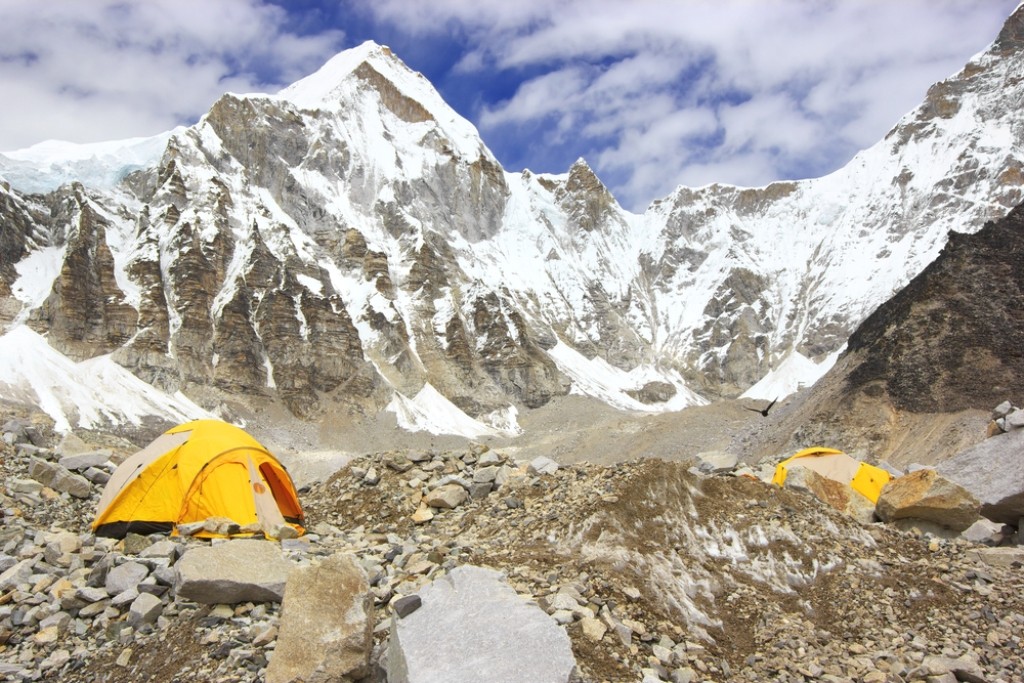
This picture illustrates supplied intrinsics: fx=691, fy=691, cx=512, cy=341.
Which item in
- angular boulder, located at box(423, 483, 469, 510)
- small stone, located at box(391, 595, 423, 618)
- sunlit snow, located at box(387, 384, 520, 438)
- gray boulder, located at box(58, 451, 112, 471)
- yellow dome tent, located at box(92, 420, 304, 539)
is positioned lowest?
small stone, located at box(391, 595, 423, 618)

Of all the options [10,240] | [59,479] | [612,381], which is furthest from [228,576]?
[612,381]

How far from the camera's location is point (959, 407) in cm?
3150

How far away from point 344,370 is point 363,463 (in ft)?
260

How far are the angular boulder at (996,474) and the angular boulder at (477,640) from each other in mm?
10769

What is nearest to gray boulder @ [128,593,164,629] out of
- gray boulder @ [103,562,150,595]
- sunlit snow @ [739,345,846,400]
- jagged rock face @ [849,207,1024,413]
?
gray boulder @ [103,562,150,595]

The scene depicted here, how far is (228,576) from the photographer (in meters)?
7.55

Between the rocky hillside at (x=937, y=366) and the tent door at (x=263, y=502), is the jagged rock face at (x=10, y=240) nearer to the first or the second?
the tent door at (x=263, y=502)

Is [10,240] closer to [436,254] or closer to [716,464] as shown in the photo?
[436,254]

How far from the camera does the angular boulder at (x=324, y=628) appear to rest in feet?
20.3

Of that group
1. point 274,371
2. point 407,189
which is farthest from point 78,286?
point 407,189

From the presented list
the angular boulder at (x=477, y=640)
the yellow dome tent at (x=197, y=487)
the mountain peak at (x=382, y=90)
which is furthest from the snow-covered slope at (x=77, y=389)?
the mountain peak at (x=382, y=90)

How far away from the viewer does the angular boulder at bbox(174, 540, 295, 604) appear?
7477 mm

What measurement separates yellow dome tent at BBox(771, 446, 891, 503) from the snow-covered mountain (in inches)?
2837

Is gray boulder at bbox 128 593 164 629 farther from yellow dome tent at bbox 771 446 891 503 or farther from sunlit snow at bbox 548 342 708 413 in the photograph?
sunlit snow at bbox 548 342 708 413
